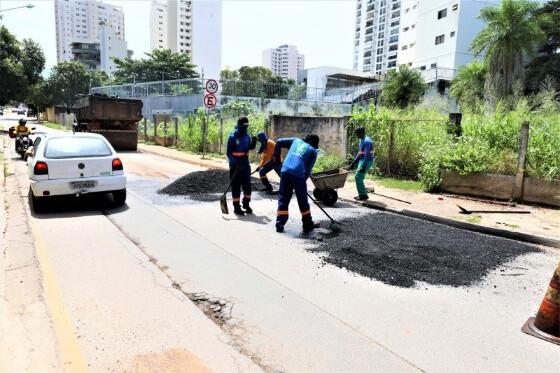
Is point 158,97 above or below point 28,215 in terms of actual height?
above

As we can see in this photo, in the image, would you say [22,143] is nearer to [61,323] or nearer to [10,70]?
[61,323]

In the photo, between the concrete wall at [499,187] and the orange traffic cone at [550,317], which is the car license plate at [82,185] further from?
the concrete wall at [499,187]

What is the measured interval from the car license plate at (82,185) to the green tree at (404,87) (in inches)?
1427

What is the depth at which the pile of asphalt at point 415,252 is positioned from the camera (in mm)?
5398

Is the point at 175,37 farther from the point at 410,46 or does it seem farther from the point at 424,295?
the point at 424,295

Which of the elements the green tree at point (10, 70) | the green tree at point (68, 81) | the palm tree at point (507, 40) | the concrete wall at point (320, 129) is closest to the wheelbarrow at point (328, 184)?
the concrete wall at point (320, 129)

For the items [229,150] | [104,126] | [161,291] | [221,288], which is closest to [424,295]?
[221,288]

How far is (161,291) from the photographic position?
187 inches

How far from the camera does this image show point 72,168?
27.2ft

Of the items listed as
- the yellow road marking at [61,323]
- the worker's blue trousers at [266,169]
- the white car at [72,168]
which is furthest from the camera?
the worker's blue trousers at [266,169]

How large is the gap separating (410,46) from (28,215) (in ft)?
244

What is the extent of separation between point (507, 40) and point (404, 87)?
30.3ft

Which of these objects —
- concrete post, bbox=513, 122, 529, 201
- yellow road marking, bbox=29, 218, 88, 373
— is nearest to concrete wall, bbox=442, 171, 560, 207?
concrete post, bbox=513, 122, 529, 201

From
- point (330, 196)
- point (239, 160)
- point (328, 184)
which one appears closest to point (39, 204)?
point (239, 160)
